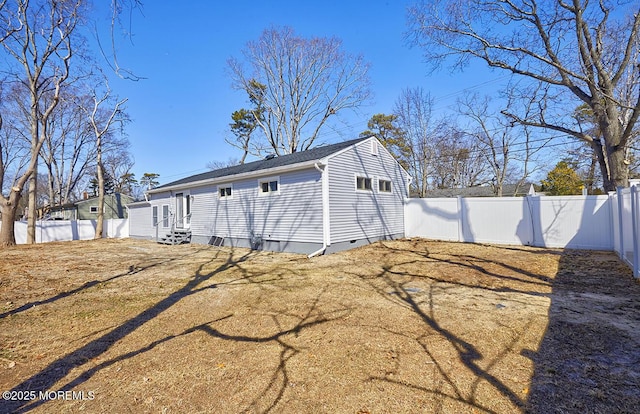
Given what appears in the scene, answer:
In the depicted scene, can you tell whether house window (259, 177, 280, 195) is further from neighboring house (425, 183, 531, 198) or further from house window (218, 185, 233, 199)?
neighboring house (425, 183, 531, 198)

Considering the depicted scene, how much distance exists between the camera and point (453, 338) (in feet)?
11.5

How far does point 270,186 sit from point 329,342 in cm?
887

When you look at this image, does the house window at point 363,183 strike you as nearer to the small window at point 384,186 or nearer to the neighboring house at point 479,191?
the small window at point 384,186

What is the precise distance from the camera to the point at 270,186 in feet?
38.7

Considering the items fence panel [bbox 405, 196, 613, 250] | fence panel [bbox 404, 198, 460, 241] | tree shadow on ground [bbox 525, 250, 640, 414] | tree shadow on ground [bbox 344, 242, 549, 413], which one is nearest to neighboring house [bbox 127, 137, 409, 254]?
fence panel [bbox 404, 198, 460, 241]

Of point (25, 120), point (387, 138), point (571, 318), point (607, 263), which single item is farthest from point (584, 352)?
point (25, 120)

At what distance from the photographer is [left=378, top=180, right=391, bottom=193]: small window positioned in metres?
13.1

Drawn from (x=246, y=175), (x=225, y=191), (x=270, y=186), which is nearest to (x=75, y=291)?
(x=270, y=186)

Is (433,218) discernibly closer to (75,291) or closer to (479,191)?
(75,291)

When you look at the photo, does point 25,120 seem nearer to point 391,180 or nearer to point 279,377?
point 391,180

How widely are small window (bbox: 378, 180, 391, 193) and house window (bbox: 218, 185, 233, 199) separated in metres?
6.46

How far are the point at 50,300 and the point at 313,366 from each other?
557 cm

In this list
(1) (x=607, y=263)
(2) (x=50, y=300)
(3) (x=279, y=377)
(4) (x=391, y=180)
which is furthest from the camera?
(4) (x=391, y=180)

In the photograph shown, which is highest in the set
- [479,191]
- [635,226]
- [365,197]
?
[479,191]
